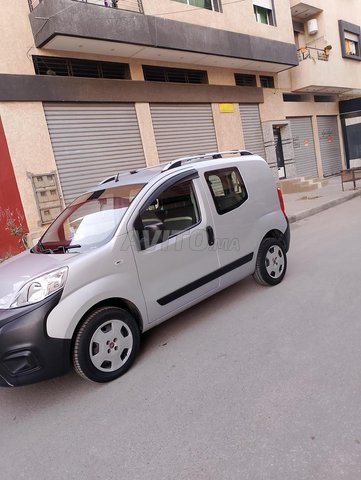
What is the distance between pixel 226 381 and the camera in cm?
287

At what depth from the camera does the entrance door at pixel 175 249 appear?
343cm

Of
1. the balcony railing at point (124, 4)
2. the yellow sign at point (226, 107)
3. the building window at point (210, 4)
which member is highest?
the building window at point (210, 4)

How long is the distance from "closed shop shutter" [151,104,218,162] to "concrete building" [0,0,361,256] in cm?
4

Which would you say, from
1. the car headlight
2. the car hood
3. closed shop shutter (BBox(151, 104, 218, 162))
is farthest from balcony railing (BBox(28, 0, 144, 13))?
the car headlight

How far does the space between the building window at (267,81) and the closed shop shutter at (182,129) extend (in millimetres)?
4186

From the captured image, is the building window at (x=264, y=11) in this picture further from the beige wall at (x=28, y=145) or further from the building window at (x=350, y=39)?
the beige wall at (x=28, y=145)

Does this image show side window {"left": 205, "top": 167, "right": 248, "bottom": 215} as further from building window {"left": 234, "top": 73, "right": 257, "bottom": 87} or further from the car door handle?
building window {"left": 234, "top": 73, "right": 257, "bottom": 87}

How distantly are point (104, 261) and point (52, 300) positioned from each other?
54cm

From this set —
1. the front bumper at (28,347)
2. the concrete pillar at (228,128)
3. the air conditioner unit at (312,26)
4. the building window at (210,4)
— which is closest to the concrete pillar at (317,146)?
the air conditioner unit at (312,26)

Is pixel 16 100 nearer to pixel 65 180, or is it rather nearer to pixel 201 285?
pixel 65 180

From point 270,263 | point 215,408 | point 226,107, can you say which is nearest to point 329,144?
point 226,107

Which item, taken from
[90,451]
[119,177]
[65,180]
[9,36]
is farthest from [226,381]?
[9,36]

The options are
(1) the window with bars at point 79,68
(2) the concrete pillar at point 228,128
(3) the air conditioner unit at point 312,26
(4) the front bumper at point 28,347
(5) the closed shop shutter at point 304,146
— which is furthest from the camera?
(3) the air conditioner unit at point 312,26

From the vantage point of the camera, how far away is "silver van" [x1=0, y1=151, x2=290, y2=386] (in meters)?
2.83
